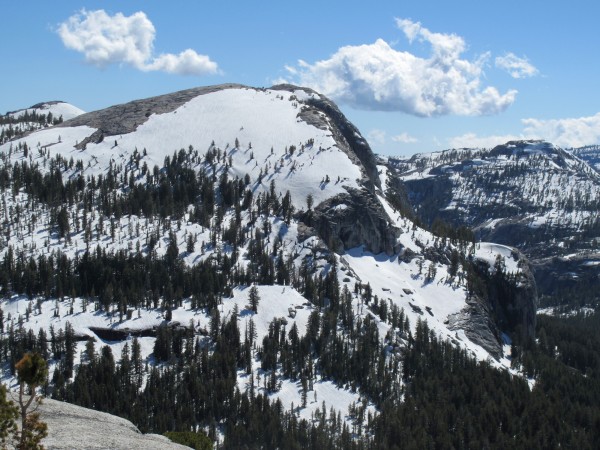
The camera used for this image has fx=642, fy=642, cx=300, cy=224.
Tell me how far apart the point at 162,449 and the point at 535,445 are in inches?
6549

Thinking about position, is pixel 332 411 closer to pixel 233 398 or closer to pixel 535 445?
pixel 233 398

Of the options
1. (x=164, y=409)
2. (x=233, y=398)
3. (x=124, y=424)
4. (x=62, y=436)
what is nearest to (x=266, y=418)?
(x=233, y=398)

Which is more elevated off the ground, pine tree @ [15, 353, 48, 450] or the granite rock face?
pine tree @ [15, 353, 48, 450]

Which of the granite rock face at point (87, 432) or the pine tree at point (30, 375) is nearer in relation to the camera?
the pine tree at point (30, 375)

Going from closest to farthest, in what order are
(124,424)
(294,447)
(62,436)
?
(62,436) → (124,424) → (294,447)

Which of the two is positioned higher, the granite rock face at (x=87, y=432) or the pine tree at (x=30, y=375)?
the pine tree at (x=30, y=375)

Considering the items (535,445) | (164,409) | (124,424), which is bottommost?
(535,445)

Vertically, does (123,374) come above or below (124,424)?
below

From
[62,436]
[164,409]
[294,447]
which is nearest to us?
[62,436]

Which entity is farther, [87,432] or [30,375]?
[87,432]

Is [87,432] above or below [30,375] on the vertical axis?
below

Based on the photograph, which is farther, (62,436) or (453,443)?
(453,443)

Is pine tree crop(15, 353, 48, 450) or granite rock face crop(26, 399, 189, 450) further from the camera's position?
granite rock face crop(26, 399, 189, 450)

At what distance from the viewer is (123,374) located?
655ft
